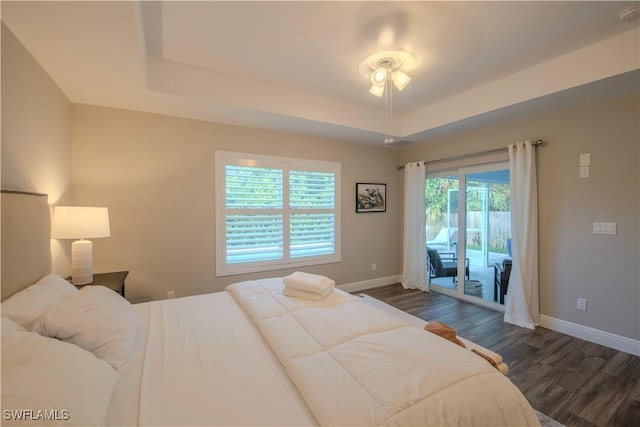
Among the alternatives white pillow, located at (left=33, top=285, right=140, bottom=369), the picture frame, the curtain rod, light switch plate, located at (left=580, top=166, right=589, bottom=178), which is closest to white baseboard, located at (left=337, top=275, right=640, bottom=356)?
light switch plate, located at (left=580, top=166, right=589, bottom=178)

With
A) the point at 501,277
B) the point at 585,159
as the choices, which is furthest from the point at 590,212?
the point at 501,277

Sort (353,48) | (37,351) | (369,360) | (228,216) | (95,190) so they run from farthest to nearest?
(228,216) < (95,190) < (353,48) < (369,360) < (37,351)

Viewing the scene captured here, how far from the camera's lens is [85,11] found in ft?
4.83

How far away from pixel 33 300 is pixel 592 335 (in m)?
4.52

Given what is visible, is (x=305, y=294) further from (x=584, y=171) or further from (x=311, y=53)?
(x=584, y=171)

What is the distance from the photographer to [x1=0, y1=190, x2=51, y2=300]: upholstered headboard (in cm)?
142

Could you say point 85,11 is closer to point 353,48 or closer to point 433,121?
point 353,48

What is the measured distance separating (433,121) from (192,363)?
363 centimetres

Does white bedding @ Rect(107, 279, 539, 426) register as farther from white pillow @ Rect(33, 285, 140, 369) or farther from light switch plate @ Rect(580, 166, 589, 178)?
light switch plate @ Rect(580, 166, 589, 178)

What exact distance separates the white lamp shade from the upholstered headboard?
125mm

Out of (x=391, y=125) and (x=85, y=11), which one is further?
(x=391, y=125)

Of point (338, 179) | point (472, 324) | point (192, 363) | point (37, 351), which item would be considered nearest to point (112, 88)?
point (37, 351)

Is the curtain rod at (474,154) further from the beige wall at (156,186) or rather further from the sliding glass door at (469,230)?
the beige wall at (156,186)

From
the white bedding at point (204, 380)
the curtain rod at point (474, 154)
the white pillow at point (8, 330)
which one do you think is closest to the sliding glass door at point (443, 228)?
the curtain rod at point (474, 154)
